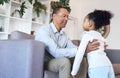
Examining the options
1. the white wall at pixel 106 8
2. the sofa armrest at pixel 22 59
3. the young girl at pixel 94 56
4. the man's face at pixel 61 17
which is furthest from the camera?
the white wall at pixel 106 8

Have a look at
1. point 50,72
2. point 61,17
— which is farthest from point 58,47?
point 61,17

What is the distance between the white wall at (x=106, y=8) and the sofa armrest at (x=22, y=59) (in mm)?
3428

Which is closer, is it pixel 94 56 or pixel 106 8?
pixel 94 56

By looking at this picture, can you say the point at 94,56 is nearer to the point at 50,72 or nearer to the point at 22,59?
the point at 50,72

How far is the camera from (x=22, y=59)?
71.2 inches

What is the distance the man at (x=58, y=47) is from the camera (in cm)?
176

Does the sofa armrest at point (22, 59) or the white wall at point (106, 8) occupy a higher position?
the white wall at point (106, 8)

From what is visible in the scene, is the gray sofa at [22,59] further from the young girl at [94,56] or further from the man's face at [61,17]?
the man's face at [61,17]

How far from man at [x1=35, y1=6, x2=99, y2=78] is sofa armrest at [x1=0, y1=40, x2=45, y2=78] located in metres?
0.12

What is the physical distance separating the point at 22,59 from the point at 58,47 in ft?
1.18

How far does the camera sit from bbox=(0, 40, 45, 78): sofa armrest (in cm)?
175

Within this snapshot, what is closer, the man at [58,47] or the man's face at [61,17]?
the man at [58,47]

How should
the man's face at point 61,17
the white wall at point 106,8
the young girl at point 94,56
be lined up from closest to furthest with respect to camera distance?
the young girl at point 94,56 < the man's face at point 61,17 < the white wall at point 106,8

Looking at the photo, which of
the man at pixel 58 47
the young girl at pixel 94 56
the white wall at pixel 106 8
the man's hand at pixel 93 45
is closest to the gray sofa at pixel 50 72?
the man at pixel 58 47
